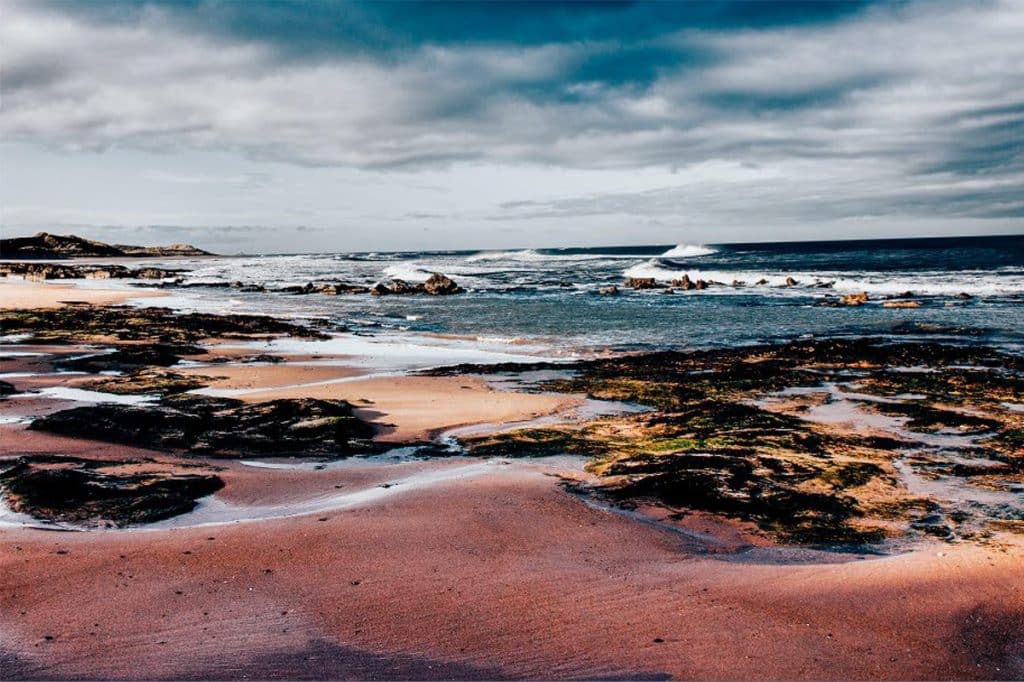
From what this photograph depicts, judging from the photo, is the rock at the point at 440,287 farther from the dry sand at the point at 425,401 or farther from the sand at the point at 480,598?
the sand at the point at 480,598

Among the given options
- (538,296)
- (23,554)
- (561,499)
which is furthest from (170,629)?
(538,296)

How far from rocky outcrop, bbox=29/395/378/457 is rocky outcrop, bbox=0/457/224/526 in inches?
56.0

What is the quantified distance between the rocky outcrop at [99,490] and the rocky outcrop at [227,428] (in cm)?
142

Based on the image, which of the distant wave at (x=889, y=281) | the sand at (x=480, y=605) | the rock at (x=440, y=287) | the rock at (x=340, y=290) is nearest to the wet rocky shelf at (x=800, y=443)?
the sand at (x=480, y=605)

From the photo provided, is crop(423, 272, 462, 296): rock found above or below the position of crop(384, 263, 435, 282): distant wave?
below

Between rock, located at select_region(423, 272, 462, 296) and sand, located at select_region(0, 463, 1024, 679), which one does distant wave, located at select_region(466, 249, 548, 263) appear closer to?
rock, located at select_region(423, 272, 462, 296)

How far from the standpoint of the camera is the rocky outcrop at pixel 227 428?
36.9 ft

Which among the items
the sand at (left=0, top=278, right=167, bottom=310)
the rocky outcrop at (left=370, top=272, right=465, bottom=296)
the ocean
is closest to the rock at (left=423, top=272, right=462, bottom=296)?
the rocky outcrop at (left=370, top=272, right=465, bottom=296)

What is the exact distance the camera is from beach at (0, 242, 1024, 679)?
18.0ft

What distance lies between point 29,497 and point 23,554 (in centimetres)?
175

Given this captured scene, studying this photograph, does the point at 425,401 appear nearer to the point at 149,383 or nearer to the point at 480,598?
the point at 149,383

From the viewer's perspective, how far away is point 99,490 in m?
8.71

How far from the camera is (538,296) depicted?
158 feet

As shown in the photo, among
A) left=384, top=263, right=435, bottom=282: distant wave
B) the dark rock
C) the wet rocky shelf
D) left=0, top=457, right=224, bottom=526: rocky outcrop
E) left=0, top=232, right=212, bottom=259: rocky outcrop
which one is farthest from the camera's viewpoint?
left=0, top=232, right=212, bottom=259: rocky outcrop
